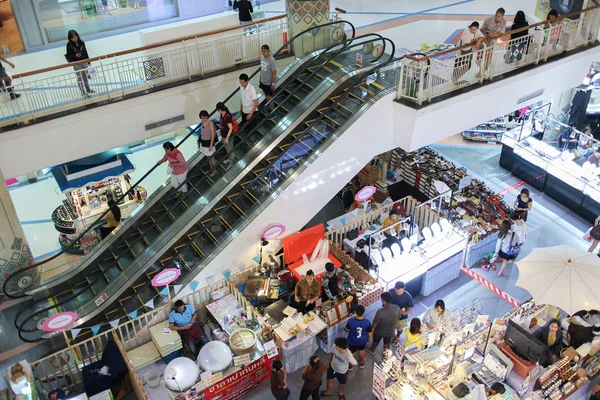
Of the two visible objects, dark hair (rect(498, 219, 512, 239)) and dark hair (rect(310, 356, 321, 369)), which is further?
dark hair (rect(498, 219, 512, 239))

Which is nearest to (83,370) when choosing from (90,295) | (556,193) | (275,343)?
(90,295)

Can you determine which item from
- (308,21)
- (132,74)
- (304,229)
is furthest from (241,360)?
(308,21)

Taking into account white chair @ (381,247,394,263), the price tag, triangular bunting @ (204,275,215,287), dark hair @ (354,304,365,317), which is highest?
dark hair @ (354,304,365,317)

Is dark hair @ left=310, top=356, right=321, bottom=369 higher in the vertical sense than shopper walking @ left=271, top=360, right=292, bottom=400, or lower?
higher

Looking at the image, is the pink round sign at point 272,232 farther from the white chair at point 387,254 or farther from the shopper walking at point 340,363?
the shopper walking at point 340,363

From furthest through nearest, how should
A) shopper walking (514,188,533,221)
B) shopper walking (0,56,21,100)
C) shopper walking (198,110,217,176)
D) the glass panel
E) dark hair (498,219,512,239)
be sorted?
1. the glass panel
2. shopper walking (514,188,533,221)
3. dark hair (498,219,512,239)
4. shopper walking (198,110,217,176)
5. shopper walking (0,56,21,100)

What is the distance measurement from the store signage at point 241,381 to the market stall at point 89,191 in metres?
5.86

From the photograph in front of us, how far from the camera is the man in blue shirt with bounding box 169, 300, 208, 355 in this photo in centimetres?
970

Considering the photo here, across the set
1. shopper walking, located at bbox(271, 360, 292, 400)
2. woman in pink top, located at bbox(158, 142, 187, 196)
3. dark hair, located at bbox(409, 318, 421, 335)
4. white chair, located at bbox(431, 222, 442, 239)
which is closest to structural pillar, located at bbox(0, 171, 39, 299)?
woman in pink top, located at bbox(158, 142, 187, 196)

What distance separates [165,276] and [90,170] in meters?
4.50

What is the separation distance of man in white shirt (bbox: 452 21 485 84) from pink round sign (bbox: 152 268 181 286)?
21.6ft

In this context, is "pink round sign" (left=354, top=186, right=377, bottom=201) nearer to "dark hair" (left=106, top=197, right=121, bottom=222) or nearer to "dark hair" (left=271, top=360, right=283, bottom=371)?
"dark hair" (left=271, top=360, right=283, bottom=371)

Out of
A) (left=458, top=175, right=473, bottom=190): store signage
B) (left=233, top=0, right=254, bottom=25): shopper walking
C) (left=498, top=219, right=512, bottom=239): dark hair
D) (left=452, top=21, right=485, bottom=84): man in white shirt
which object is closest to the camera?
(left=452, top=21, right=485, bottom=84): man in white shirt

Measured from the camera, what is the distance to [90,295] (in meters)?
11.0
